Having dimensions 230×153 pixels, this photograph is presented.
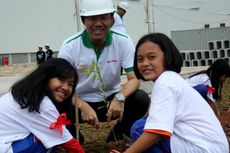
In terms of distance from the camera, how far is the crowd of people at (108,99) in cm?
198

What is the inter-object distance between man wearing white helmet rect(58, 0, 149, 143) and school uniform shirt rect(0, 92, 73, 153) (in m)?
0.54

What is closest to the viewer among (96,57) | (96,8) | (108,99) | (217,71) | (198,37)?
(96,8)

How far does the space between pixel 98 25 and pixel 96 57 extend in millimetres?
296

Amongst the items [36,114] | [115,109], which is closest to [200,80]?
[115,109]

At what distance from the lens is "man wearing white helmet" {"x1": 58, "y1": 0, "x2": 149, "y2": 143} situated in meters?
2.92

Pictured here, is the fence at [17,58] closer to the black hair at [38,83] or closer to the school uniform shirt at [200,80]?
the school uniform shirt at [200,80]

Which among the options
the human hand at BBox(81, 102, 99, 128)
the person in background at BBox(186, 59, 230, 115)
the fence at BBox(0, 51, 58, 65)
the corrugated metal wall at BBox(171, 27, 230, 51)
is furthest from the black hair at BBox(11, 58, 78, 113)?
the fence at BBox(0, 51, 58, 65)

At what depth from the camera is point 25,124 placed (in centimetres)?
236

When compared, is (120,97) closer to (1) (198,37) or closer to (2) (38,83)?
(2) (38,83)

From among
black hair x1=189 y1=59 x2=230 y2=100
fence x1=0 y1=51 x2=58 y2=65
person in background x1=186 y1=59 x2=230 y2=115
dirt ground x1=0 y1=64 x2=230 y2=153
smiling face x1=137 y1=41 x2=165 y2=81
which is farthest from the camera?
fence x1=0 y1=51 x2=58 y2=65

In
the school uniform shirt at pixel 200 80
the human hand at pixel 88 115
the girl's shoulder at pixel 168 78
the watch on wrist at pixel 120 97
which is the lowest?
the human hand at pixel 88 115

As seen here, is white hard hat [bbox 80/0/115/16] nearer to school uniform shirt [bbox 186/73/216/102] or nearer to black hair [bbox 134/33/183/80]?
black hair [bbox 134/33/183/80]

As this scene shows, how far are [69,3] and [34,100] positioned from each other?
23375 millimetres

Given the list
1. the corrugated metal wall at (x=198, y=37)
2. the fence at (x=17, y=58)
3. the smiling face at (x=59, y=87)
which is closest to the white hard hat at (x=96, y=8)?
the smiling face at (x=59, y=87)
